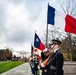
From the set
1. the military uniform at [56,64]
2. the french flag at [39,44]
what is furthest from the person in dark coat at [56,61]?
the french flag at [39,44]

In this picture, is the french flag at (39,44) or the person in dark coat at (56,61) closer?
the person in dark coat at (56,61)

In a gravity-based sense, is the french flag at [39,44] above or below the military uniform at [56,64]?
above

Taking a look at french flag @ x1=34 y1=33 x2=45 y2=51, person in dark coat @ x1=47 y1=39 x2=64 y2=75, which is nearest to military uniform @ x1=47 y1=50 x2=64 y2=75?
person in dark coat @ x1=47 y1=39 x2=64 y2=75

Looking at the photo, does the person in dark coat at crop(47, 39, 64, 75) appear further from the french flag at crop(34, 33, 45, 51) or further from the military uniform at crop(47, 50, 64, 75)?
the french flag at crop(34, 33, 45, 51)

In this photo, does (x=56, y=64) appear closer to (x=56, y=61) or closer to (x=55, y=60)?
(x=56, y=61)

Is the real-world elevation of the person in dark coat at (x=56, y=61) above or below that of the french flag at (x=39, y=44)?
below

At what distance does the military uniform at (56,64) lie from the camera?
6359 mm

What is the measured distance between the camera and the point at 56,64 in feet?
21.1

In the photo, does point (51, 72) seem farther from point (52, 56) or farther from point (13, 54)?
point (13, 54)

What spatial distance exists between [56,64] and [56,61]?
0.08 meters

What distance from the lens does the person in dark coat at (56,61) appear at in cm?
637

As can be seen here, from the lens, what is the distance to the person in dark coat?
6367mm

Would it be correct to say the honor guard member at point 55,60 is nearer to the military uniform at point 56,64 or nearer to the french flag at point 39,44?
the military uniform at point 56,64

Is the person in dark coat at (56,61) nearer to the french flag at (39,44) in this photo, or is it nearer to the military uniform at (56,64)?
the military uniform at (56,64)
